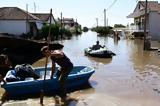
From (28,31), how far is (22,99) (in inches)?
1423

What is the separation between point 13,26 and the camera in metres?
46.6

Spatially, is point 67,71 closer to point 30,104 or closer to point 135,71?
point 30,104

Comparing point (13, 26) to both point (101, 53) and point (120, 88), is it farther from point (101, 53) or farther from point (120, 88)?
point (120, 88)

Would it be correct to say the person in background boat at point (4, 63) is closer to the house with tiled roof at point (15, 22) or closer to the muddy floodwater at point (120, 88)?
the muddy floodwater at point (120, 88)

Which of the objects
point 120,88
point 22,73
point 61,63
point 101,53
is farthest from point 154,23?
point 61,63

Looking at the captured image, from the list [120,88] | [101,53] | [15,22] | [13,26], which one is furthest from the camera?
[13,26]

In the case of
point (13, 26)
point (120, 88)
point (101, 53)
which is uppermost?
point (13, 26)

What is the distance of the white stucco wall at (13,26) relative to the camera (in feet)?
152

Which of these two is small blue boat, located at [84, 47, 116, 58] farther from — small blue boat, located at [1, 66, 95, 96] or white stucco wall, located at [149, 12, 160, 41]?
white stucco wall, located at [149, 12, 160, 41]

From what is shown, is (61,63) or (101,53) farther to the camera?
(101,53)

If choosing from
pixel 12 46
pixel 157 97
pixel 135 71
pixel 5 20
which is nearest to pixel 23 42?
pixel 12 46

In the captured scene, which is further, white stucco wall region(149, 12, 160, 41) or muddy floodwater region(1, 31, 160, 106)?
white stucco wall region(149, 12, 160, 41)

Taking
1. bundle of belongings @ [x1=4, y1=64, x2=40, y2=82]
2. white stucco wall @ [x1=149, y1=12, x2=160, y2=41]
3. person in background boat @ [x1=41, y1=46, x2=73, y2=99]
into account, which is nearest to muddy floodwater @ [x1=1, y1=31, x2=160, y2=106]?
person in background boat @ [x1=41, y1=46, x2=73, y2=99]

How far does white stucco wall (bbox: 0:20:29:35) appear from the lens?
152ft
